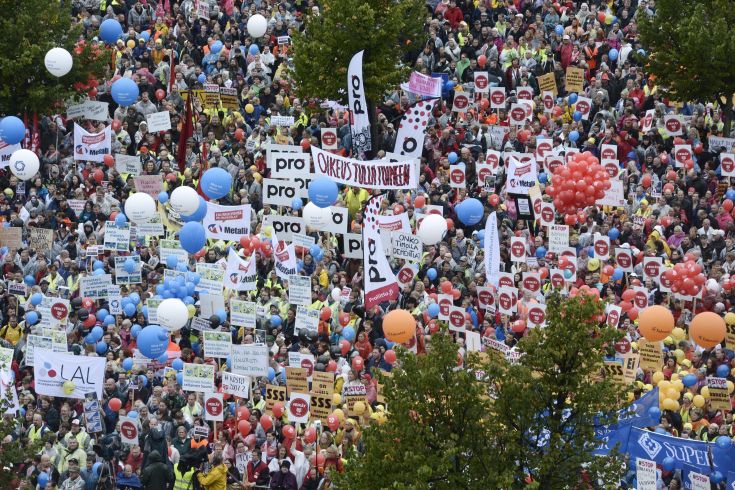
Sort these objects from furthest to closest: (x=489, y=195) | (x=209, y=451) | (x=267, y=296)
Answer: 1. (x=489, y=195)
2. (x=267, y=296)
3. (x=209, y=451)

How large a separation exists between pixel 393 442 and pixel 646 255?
10.1 metres

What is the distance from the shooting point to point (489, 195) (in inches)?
1560

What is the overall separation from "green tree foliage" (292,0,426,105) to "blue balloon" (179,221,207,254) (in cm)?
572

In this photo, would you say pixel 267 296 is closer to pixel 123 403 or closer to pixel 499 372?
pixel 123 403

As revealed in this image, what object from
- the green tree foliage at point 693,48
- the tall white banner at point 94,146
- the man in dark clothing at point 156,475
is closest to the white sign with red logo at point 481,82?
the green tree foliage at point 693,48

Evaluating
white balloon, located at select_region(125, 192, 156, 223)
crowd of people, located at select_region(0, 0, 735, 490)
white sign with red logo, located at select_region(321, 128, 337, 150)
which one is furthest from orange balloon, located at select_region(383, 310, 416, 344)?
white sign with red logo, located at select_region(321, 128, 337, 150)

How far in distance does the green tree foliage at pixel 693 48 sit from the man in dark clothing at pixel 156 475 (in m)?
14.0

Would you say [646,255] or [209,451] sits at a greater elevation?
[646,255]

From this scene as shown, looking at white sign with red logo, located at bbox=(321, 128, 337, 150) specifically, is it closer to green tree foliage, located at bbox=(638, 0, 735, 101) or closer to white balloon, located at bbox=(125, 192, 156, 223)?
white balloon, located at bbox=(125, 192, 156, 223)

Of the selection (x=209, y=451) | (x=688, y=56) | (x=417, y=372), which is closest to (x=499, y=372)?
(x=417, y=372)

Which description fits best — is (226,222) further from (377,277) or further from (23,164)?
(23,164)

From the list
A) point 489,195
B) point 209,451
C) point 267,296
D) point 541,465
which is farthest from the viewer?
point 489,195

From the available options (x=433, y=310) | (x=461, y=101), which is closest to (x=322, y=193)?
(x=433, y=310)

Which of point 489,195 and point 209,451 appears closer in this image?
point 209,451
